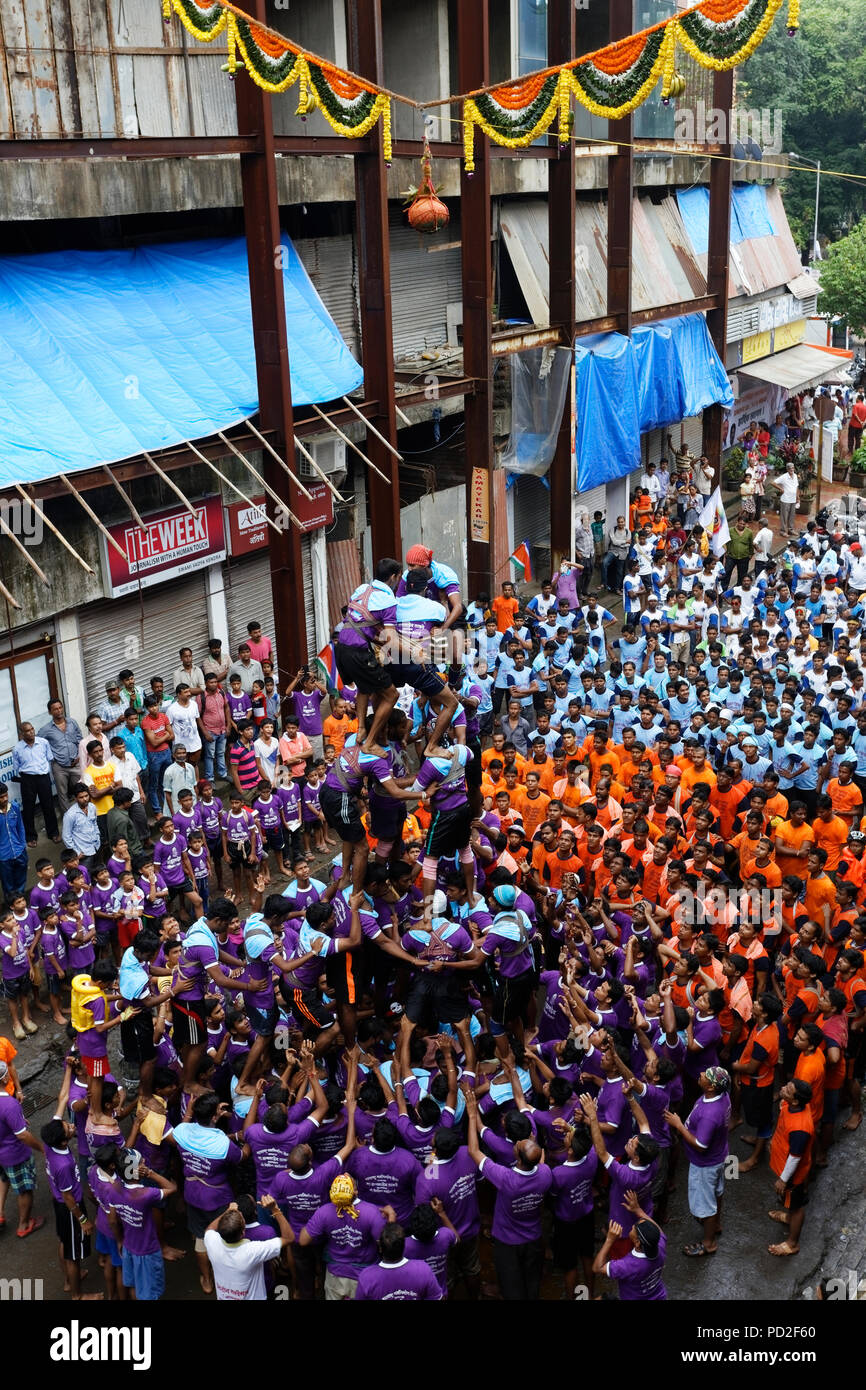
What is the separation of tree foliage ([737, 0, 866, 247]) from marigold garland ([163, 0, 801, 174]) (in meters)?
36.2

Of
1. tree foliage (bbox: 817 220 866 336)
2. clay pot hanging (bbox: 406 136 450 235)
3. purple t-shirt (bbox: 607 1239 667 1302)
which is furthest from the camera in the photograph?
tree foliage (bbox: 817 220 866 336)

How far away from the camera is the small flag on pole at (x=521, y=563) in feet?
72.3

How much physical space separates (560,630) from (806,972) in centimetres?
711

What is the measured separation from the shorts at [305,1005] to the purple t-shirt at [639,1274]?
261 centimetres

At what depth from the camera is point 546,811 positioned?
39.7ft

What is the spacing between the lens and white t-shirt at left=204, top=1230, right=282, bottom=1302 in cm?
704

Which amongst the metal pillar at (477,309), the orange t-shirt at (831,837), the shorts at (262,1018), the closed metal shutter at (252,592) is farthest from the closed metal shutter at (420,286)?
the shorts at (262,1018)

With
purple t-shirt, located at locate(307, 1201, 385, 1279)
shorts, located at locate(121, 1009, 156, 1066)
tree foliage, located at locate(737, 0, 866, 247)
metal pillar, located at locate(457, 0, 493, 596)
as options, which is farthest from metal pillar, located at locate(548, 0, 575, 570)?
tree foliage, located at locate(737, 0, 866, 247)

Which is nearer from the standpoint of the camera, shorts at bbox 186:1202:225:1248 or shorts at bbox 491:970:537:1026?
shorts at bbox 186:1202:225:1248

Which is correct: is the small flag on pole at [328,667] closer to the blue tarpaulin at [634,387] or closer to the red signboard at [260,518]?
the red signboard at [260,518]

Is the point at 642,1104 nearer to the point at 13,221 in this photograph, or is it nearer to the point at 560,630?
the point at 560,630

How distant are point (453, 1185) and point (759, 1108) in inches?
109

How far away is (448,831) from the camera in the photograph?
9570mm

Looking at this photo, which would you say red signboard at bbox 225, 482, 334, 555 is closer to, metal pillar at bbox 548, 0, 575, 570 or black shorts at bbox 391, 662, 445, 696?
metal pillar at bbox 548, 0, 575, 570
